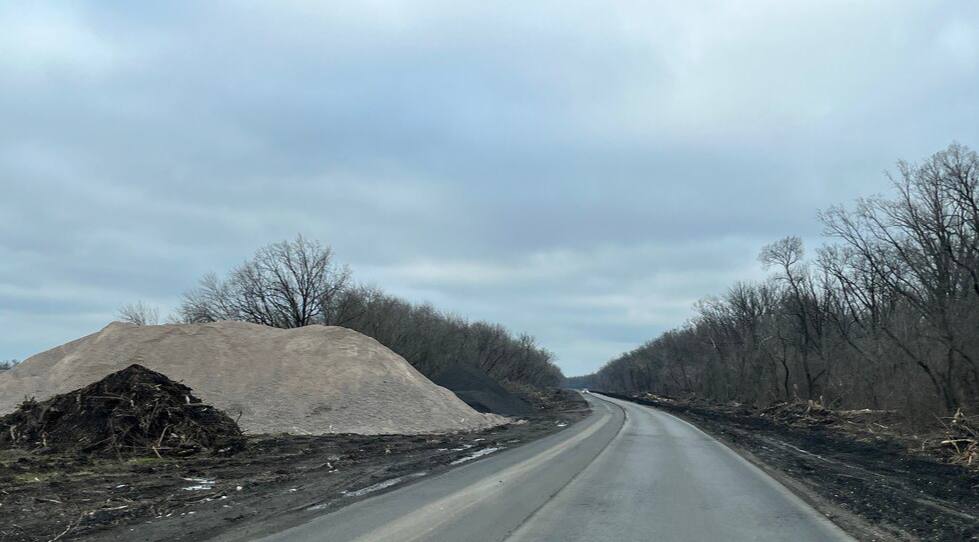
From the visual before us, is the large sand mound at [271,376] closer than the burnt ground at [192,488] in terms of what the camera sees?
No

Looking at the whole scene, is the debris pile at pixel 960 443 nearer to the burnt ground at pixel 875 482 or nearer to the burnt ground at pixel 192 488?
the burnt ground at pixel 875 482

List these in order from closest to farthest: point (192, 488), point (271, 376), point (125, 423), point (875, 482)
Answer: point (192, 488) → point (875, 482) → point (125, 423) → point (271, 376)

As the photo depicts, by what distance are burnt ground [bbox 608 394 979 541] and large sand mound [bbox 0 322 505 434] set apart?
47.6 feet

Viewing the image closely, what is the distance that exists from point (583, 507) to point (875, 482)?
745 centimetres

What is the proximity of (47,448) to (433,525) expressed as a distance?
1520 centimetres

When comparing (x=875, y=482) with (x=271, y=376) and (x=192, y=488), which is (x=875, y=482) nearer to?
(x=192, y=488)

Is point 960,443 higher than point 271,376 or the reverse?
the reverse

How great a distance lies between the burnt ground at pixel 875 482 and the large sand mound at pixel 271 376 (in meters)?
14.5

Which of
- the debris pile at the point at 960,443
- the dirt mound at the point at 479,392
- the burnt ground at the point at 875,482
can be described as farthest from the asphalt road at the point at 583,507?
the dirt mound at the point at 479,392

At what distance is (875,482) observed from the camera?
554 inches

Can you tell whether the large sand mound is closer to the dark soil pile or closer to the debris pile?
the dark soil pile

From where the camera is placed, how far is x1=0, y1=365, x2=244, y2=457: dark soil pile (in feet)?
62.6

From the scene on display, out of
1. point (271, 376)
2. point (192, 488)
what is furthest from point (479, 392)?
point (192, 488)

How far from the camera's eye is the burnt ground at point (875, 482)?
9344mm
